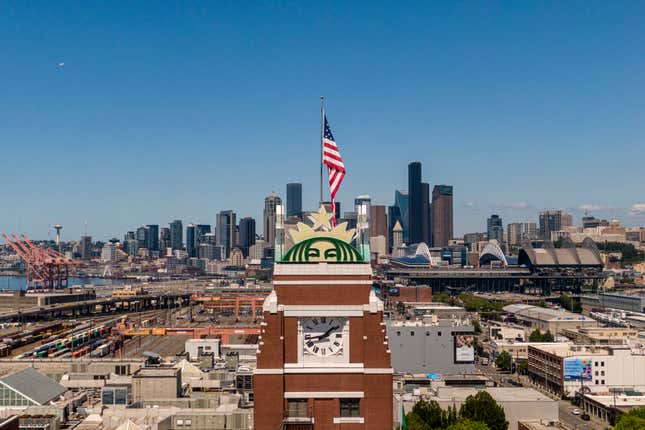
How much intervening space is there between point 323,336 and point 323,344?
252mm

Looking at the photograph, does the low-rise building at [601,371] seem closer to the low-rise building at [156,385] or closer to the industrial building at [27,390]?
the low-rise building at [156,385]

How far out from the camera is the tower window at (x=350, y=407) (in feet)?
77.4

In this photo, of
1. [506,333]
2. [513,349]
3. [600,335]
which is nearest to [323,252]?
[513,349]

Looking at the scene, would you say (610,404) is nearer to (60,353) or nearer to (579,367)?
(579,367)

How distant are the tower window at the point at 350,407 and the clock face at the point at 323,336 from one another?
1494 mm

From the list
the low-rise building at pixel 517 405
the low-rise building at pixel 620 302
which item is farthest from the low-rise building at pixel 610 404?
the low-rise building at pixel 620 302

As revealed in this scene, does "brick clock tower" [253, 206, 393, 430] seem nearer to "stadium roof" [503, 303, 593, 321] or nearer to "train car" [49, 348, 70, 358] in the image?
"train car" [49, 348, 70, 358]

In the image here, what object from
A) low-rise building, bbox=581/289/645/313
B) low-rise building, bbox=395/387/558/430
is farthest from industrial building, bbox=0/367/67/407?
low-rise building, bbox=581/289/645/313

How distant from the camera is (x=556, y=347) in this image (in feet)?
333

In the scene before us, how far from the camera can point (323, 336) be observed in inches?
941

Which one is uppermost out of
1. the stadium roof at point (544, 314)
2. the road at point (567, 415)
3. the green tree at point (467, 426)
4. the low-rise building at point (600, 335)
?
the stadium roof at point (544, 314)

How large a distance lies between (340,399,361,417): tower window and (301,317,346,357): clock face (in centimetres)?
149

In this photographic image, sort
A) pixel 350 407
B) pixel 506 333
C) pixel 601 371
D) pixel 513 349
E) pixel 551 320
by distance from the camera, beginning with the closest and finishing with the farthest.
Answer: pixel 350 407, pixel 601 371, pixel 513 349, pixel 506 333, pixel 551 320

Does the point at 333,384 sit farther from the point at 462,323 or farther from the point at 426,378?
the point at 462,323
